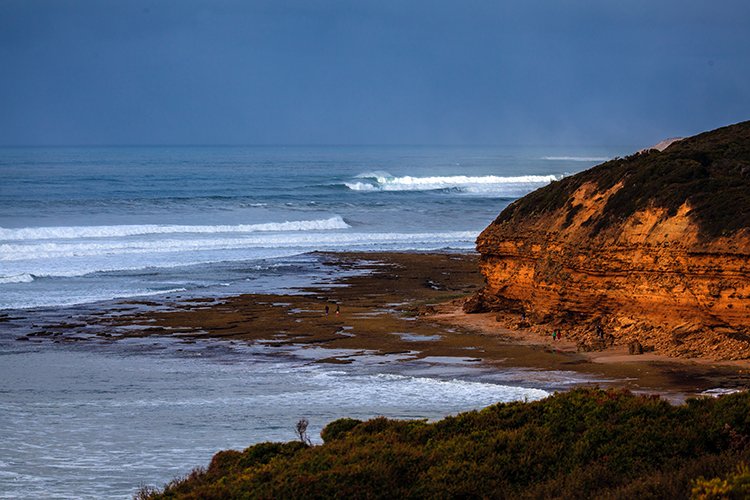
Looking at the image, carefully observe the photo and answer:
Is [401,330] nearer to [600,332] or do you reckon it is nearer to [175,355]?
→ [600,332]

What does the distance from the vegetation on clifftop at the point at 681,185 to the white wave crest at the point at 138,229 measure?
120 ft

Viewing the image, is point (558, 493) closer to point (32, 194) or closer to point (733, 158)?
point (733, 158)

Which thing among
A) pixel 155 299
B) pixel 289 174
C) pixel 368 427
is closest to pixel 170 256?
pixel 155 299

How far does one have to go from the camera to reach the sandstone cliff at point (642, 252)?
2444 cm

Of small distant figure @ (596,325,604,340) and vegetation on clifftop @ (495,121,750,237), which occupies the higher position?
vegetation on clifftop @ (495,121,750,237)

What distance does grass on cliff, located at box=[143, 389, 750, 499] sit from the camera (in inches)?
463

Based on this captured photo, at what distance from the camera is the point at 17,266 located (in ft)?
157

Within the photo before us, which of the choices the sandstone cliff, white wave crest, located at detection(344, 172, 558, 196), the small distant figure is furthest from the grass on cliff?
white wave crest, located at detection(344, 172, 558, 196)

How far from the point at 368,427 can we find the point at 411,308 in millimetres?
19756

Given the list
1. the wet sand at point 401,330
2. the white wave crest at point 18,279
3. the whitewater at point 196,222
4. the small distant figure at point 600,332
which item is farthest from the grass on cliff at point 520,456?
the white wave crest at point 18,279

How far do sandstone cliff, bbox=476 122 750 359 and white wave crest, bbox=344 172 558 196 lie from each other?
78996 mm

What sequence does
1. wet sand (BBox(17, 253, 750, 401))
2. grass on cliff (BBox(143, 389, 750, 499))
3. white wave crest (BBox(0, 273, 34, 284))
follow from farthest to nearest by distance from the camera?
white wave crest (BBox(0, 273, 34, 284))
wet sand (BBox(17, 253, 750, 401))
grass on cliff (BBox(143, 389, 750, 499))

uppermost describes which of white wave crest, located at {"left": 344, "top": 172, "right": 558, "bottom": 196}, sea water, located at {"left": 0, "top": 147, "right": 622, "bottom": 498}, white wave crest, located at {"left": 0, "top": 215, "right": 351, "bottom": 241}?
white wave crest, located at {"left": 344, "top": 172, "right": 558, "bottom": 196}

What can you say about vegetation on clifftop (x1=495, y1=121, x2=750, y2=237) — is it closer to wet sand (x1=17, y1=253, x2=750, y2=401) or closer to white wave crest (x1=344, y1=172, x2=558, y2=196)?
wet sand (x1=17, y1=253, x2=750, y2=401)
